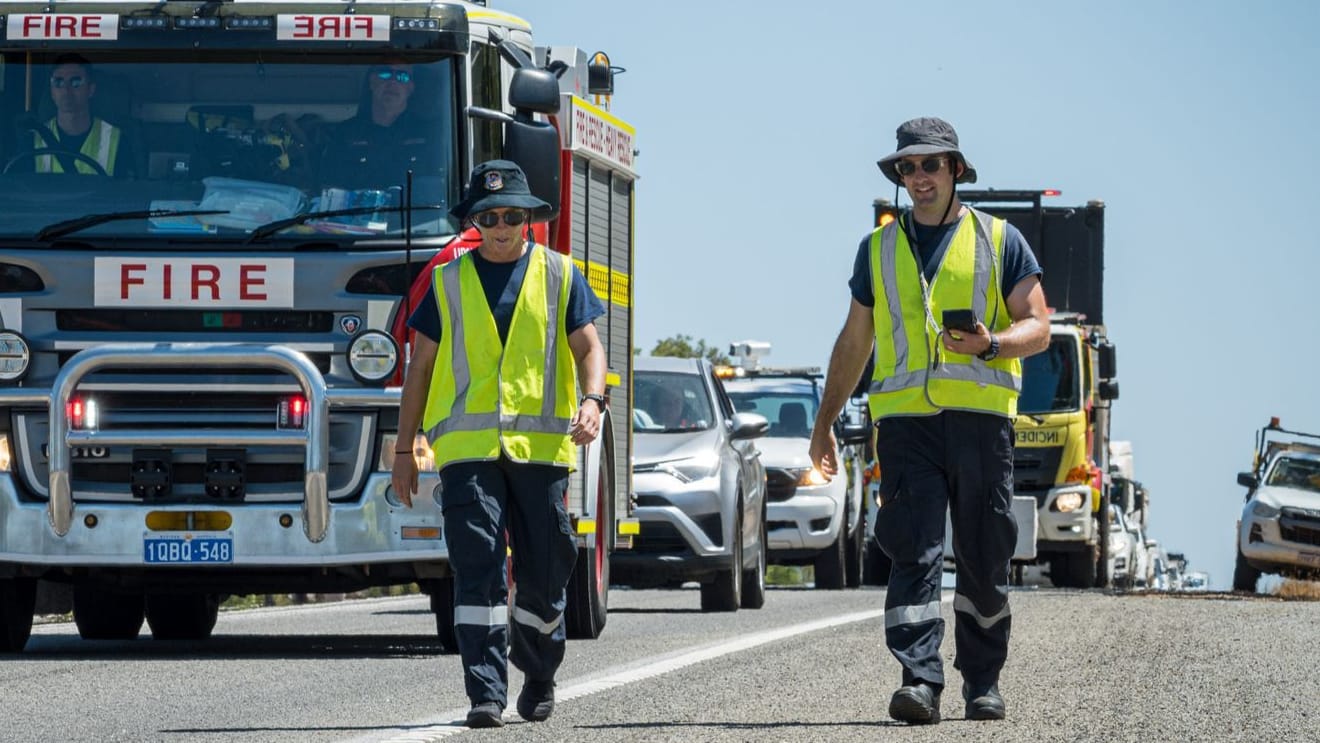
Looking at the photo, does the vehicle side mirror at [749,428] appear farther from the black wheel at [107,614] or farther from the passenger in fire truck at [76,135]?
the passenger in fire truck at [76,135]

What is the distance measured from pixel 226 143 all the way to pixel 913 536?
5.03 m

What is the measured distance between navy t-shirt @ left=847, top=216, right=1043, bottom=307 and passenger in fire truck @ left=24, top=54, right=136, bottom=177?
4746mm

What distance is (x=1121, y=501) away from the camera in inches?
1640

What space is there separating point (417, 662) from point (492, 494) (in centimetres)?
358

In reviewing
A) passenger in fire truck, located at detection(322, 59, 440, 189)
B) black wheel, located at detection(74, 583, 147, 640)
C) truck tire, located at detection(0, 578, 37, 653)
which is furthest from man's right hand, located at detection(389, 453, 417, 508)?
black wheel, located at detection(74, 583, 147, 640)

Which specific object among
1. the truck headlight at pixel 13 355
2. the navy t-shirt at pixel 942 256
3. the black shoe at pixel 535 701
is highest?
the navy t-shirt at pixel 942 256

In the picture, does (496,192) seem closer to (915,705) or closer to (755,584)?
(915,705)

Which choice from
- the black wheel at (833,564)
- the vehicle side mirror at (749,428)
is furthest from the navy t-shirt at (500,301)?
the black wheel at (833,564)

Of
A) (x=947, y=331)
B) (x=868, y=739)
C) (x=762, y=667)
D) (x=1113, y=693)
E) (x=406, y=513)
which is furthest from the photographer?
(x=406, y=513)

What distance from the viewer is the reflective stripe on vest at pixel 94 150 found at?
12383 millimetres

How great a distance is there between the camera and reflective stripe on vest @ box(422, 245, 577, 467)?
8820 millimetres

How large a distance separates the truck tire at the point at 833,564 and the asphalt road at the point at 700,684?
8.34 m

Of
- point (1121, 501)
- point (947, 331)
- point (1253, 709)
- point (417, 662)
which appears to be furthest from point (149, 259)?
point (1121, 501)

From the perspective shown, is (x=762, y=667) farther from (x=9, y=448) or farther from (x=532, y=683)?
(x=9, y=448)
